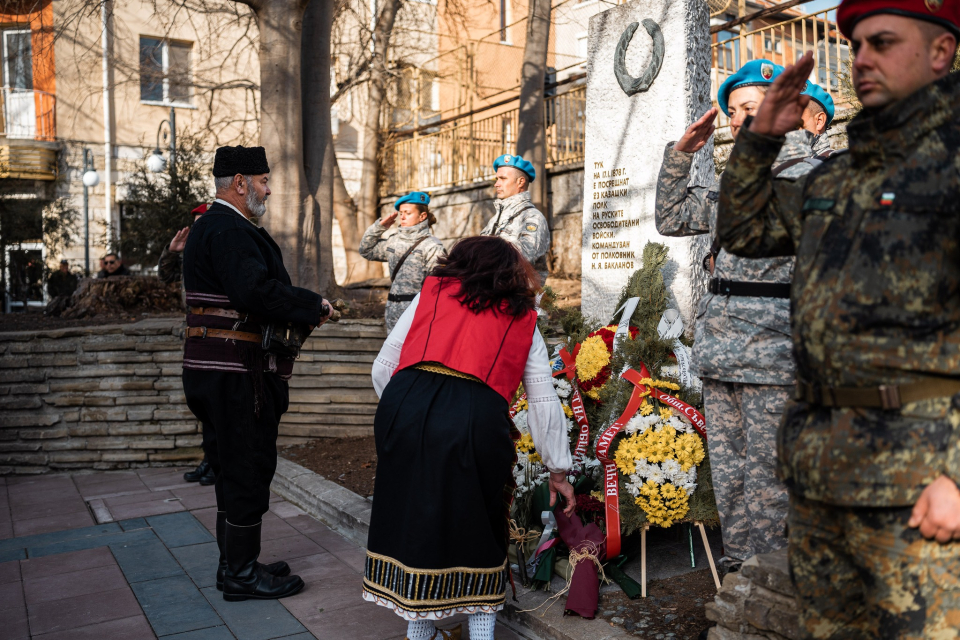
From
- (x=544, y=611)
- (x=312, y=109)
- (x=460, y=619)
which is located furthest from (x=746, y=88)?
(x=312, y=109)

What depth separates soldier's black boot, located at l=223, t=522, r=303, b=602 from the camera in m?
4.04

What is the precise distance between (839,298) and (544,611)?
230 cm

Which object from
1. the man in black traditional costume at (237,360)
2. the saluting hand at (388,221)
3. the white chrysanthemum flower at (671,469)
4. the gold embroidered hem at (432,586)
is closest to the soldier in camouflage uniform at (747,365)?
the white chrysanthemum flower at (671,469)

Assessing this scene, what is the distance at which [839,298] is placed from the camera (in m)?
1.74

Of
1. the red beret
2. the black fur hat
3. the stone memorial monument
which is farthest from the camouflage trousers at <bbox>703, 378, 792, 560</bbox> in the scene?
the black fur hat

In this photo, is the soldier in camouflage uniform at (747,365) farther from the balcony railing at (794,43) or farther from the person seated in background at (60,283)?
the person seated in background at (60,283)

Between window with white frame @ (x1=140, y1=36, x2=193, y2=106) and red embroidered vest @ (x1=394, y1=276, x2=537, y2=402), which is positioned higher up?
window with white frame @ (x1=140, y1=36, x2=193, y2=106)

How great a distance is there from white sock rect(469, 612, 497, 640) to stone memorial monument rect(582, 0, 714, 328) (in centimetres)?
259

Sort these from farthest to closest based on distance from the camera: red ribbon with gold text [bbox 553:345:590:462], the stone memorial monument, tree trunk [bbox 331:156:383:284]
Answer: tree trunk [bbox 331:156:383:284] < the stone memorial monument < red ribbon with gold text [bbox 553:345:590:462]

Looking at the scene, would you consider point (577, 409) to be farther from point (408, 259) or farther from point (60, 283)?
point (60, 283)

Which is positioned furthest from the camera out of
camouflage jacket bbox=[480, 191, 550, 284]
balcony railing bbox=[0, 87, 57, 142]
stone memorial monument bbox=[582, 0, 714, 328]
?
balcony railing bbox=[0, 87, 57, 142]

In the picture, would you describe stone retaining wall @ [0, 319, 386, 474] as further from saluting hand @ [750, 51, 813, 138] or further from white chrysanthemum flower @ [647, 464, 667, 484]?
saluting hand @ [750, 51, 813, 138]

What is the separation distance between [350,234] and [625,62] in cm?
1111

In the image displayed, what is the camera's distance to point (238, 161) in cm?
415
